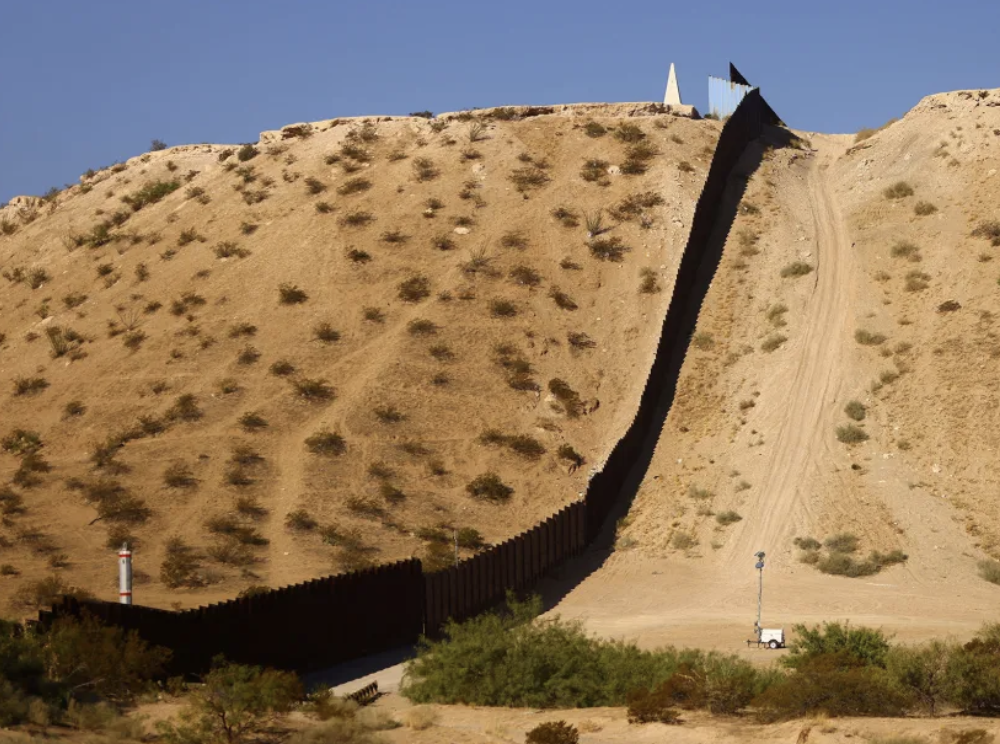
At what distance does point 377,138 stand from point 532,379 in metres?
18.7

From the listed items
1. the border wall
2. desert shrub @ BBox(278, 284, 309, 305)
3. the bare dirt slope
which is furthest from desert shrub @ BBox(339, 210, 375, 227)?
the bare dirt slope

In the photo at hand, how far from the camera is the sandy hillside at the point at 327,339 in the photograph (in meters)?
33.9

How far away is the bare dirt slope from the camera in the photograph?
3186cm

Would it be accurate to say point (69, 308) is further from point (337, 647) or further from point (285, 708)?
point (285, 708)

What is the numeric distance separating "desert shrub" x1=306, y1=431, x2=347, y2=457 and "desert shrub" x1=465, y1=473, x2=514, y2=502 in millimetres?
3559

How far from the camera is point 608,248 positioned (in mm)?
47781

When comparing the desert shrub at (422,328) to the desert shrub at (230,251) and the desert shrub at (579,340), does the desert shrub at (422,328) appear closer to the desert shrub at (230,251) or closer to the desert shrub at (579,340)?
the desert shrub at (579,340)

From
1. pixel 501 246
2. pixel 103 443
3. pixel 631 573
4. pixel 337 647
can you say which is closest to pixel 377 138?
pixel 501 246

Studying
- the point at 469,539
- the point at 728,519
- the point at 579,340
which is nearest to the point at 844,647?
the point at 469,539

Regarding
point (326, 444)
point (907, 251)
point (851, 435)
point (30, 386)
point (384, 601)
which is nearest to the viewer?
point (384, 601)

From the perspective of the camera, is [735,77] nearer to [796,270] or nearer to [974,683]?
[796,270]

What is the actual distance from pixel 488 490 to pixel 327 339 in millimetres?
9205

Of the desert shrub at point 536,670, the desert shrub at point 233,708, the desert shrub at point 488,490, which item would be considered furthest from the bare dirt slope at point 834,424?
the desert shrub at point 233,708

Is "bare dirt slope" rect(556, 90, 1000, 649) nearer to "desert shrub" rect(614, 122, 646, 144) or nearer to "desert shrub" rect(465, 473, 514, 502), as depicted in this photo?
"desert shrub" rect(465, 473, 514, 502)
